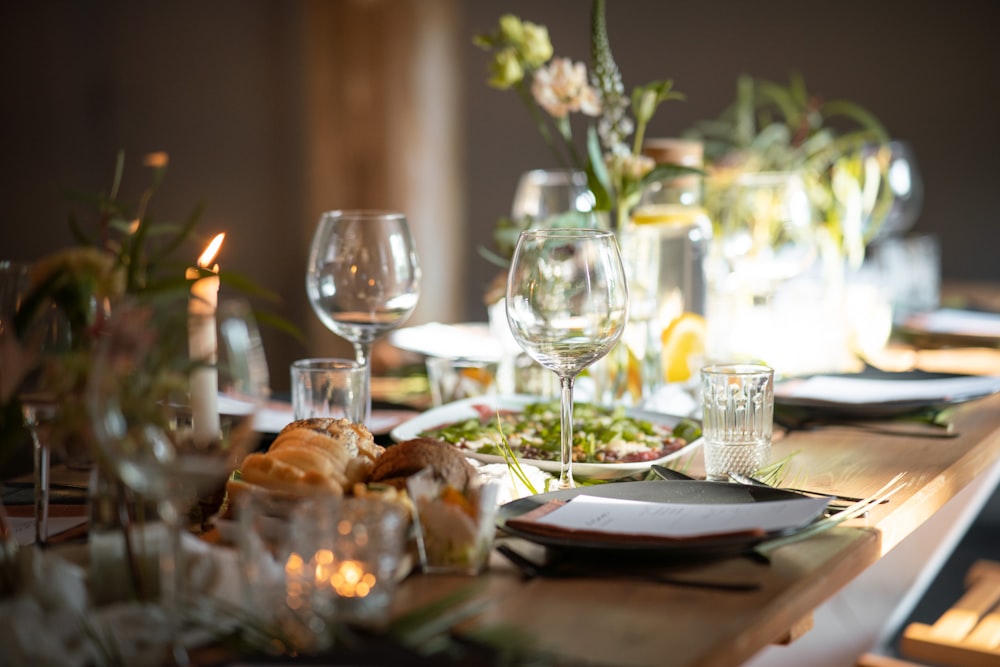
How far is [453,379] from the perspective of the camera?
1.62 meters

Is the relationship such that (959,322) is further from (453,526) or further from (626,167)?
(453,526)

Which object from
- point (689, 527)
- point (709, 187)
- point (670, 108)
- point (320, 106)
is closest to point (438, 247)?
point (320, 106)

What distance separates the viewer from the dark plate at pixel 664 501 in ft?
2.96

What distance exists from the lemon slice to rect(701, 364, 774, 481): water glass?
1.86 ft

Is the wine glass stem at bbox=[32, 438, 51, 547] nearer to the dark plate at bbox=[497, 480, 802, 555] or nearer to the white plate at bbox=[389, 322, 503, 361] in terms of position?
the dark plate at bbox=[497, 480, 802, 555]

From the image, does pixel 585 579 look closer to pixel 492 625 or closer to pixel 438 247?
pixel 492 625

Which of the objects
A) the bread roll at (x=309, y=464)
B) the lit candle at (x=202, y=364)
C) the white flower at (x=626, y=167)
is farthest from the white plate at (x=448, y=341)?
the lit candle at (x=202, y=364)

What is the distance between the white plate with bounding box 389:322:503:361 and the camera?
6.60ft

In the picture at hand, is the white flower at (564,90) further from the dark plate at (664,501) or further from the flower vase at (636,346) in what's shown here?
the dark plate at (664,501)

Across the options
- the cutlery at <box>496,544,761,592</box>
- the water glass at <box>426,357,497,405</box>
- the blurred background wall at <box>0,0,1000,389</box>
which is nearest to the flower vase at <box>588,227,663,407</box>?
the water glass at <box>426,357,497,405</box>

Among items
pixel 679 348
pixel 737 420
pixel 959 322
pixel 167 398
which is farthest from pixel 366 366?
pixel 959 322

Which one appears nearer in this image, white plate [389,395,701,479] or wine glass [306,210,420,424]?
white plate [389,395,701,479]

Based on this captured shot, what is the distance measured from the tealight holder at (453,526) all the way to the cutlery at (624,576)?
0.10 ft

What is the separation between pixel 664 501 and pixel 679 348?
0.80 metres
